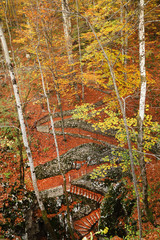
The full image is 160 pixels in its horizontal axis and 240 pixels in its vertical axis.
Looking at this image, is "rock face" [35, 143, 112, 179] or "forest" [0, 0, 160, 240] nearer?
"forest" [0, 0, 160, 240]

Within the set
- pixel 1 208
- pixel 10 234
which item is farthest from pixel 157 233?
pixel 1 208

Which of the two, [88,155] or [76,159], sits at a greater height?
[88,155]

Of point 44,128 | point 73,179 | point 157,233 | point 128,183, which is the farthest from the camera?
point 44,128

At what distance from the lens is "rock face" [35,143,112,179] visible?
10781mm

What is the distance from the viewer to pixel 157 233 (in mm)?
5578

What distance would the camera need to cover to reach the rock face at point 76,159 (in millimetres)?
10781

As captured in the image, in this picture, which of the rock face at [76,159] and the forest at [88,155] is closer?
the forest at [88,155]

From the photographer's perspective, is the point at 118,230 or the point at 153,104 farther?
the point at 153,104

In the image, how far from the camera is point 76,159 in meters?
11.2

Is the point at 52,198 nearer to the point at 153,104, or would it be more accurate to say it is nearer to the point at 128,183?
the point at 128,183

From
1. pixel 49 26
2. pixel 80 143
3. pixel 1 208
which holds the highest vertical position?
pixel 49 26

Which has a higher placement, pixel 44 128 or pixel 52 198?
pixel 44 128

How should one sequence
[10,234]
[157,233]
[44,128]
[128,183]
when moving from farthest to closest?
1. [44,128]
2. [128,183]
3. [10,234]
4. [157,233]

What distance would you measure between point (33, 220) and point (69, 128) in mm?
8179
